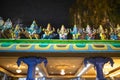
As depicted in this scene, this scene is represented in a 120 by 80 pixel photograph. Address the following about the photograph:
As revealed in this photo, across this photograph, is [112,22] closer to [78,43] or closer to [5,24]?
[78,43]

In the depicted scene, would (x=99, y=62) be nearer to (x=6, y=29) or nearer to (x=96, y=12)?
(x=96, y=12)

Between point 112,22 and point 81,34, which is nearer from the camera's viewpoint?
point 81,34

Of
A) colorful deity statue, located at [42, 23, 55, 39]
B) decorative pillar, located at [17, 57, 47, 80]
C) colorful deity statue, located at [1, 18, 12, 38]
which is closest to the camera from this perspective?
decorative pillar, located at [17, 57, 47, 80]

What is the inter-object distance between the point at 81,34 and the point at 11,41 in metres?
4.21

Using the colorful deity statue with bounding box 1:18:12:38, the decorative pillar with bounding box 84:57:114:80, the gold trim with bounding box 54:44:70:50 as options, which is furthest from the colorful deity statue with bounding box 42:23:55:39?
the decorative pillar with bounding box 84:57:114:80

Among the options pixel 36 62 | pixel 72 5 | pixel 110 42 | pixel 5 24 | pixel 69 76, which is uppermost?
pixel 72 5


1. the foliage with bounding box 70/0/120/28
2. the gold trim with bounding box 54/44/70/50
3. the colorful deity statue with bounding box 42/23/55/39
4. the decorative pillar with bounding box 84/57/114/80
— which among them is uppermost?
the foliage with bounding box 70/0/120/28

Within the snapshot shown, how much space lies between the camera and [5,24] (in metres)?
10.1

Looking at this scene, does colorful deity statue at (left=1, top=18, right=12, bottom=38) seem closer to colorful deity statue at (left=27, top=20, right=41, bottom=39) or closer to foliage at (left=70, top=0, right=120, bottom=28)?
colorful deity statue at (left=27, top=20, right=41, bottom=39)

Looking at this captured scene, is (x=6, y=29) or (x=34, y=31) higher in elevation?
(x=6, y=29)

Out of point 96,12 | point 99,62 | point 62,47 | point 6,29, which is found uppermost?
point 96,12

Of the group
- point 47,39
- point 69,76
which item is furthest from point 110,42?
point 69,76

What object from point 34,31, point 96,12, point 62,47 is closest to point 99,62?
point 62,47

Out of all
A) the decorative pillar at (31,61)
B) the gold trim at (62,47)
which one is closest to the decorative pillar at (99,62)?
the gold trim at (62,47)
